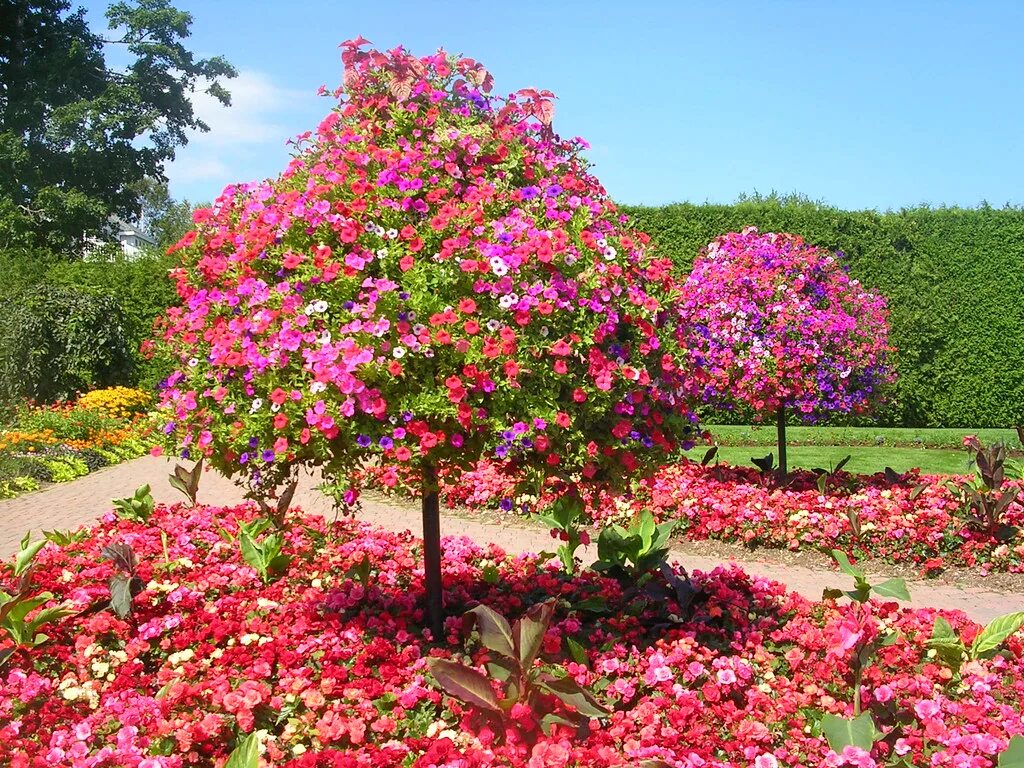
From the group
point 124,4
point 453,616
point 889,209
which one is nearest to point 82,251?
point 124,4

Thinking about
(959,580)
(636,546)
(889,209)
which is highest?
(889,209)

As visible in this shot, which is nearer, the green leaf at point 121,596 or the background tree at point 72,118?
the green leaf at point 121,596

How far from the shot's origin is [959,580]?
5.64 meters

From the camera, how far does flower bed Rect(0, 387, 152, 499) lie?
8.98 metres

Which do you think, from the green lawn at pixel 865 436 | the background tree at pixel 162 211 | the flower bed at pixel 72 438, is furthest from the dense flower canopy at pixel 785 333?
the background tree at pixel 162 211

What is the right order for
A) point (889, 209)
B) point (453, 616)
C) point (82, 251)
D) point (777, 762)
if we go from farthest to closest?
point (82, 251) < point (889, 209) < point (453, 616) < point (777, 762)

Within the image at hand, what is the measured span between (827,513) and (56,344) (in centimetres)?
1144

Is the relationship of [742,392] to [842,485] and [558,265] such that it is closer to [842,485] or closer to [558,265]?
[842,485]

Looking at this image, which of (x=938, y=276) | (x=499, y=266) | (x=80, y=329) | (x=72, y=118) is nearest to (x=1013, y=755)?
(x=499, y=266)

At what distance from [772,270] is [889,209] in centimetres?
825

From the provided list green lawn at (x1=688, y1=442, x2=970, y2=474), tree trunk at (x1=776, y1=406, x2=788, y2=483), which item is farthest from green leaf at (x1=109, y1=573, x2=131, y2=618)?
green lawn at (x1=688, y1=442, x2=970, y2=474)

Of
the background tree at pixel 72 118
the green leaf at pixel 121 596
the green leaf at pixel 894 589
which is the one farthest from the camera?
the background tree at pixel 72 118

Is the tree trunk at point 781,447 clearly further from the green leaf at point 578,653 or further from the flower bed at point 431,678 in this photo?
the green leaf at point 578,653

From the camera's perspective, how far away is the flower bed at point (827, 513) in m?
5.91
